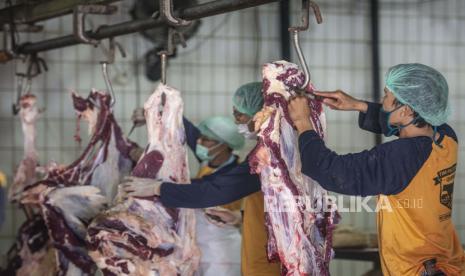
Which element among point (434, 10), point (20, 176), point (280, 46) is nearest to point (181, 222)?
point (20, 176)

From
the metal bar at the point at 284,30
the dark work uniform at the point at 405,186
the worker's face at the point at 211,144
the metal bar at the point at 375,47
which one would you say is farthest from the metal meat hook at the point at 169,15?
the metal bar at the point at 375,47

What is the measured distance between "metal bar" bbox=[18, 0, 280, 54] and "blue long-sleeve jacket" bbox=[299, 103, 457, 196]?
0.54 metres

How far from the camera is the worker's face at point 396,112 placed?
2.83 meters

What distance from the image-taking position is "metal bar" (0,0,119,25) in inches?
162

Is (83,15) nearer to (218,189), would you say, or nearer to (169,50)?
(169,50)

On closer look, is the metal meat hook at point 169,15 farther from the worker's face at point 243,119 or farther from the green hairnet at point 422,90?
the green hairnet at point 422,90

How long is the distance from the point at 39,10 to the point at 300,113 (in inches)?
Answer: 82.1

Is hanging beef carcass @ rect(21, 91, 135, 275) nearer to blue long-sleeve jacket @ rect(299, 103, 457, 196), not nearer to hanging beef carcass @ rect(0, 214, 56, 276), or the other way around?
hanging beef carcass @ rect(0, 214, 56, 276)

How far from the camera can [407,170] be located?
9.00 ft

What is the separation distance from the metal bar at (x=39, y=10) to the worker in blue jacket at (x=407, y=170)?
1.60 m

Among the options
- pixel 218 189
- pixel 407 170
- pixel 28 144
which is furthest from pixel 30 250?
pixel 407 170

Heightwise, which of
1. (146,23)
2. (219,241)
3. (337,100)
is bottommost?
(219,241)

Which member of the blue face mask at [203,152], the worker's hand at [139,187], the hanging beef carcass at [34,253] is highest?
the blue face mask at [203,152]

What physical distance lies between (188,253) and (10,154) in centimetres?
287
